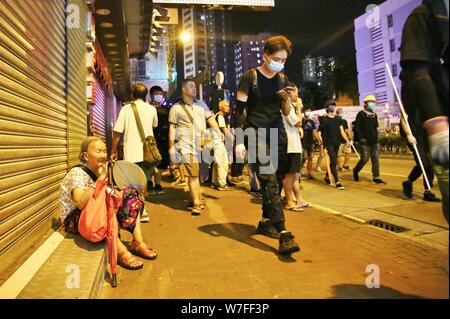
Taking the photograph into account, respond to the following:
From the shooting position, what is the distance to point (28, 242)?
11.4 feet

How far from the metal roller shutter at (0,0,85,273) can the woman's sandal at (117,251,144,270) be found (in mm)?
862

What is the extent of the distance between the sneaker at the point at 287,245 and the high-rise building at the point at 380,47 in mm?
44446

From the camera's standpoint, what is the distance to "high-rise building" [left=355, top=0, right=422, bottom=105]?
4512cm

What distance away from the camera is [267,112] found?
414 cm

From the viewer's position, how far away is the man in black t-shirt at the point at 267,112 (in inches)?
156

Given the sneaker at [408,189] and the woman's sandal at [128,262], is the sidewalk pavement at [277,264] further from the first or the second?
the sneaker at [408,189]

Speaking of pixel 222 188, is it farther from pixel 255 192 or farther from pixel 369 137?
pixel 369 137

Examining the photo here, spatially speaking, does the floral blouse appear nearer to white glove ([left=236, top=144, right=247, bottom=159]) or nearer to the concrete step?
the concrete step

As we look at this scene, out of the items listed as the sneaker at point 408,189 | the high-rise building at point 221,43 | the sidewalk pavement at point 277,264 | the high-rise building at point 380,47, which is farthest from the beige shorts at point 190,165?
the high-rise building at point 221,43

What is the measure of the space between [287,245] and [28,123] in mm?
2736

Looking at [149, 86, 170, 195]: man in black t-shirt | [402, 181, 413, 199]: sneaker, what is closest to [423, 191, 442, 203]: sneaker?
[402, 181, 413, 199]: sneaker

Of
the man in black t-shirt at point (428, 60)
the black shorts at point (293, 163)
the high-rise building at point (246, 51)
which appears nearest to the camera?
the man in black t-shirt at point (428, 60)
